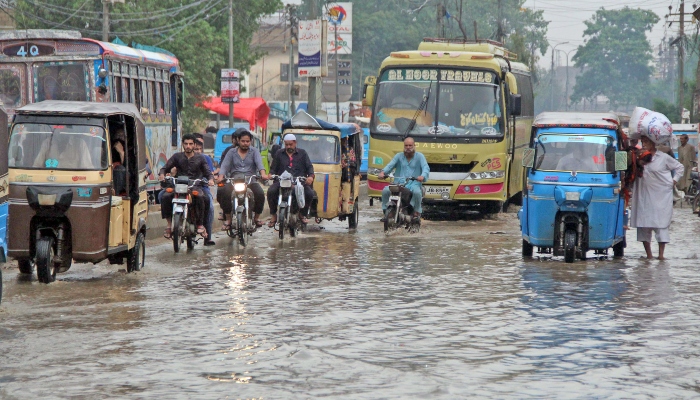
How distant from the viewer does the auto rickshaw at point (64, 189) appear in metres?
11.4

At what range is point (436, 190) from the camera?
22.0 metres

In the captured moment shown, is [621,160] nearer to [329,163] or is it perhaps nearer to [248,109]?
[329,163]

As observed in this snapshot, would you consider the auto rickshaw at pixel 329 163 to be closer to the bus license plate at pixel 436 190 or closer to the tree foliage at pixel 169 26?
the bus license plate at pixel 436 190

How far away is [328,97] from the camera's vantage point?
277 ft

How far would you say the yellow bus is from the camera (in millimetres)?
22031

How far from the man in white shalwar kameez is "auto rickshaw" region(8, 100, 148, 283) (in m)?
6.44

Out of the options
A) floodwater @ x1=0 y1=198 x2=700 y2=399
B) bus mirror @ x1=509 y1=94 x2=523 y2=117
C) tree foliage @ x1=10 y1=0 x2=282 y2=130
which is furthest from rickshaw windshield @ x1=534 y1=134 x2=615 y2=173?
tree foliage @ x1=10 y1=0 x2=282 y2=130

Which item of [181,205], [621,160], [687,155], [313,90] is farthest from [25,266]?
[687,155]

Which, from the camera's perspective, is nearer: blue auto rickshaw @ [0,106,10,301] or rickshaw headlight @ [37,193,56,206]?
blue auto rickshaw @ [0,106,10,301]

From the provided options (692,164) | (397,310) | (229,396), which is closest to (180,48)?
(692,164)

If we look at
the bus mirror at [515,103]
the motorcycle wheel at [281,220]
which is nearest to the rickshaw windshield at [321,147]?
the motorcycle wheel at [281,220]

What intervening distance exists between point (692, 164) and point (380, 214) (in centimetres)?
983

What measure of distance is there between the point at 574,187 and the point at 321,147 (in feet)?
20.8

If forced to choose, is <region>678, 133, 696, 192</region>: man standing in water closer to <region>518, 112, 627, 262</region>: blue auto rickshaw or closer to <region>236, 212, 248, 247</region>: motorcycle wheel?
<region>518, 112, 627, 262</region>: blue auto rickshaw
